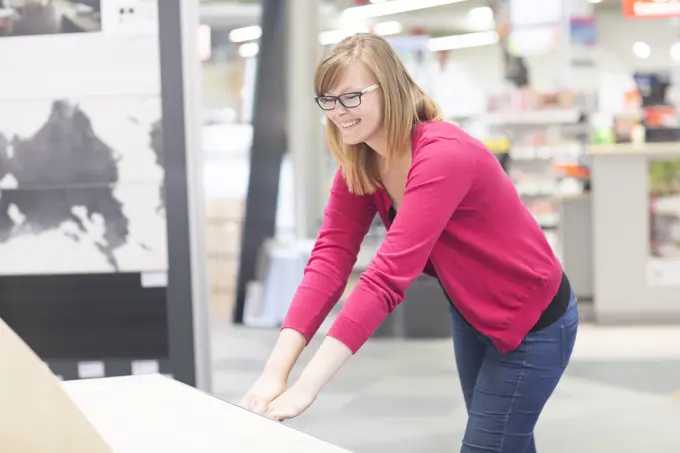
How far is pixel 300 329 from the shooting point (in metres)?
1.73

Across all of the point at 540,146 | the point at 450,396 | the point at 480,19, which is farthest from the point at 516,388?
the point at 480,19

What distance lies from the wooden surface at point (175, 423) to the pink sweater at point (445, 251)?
228 millimetres

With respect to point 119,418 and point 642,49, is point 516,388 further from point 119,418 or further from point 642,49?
point 642,49

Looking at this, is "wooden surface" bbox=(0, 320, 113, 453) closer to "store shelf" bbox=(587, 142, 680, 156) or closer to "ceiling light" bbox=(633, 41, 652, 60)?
"store shelf" bbox=(587, 142, 680, 156)

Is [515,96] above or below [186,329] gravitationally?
above

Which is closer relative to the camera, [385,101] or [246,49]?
[385,101]

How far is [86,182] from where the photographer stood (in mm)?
3514

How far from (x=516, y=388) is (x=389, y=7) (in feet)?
44.9

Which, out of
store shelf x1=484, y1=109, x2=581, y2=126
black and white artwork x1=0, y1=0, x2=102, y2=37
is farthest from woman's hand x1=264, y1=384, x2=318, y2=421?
store shelf x1=484, y1=109, x2=581, y2=126

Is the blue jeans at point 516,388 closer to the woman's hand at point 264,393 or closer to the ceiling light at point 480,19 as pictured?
the woman's hand at point 264,393

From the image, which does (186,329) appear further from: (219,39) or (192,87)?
(219,39)

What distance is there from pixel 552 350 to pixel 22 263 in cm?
241

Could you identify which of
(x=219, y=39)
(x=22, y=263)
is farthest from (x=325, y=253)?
(x=219, y=39)

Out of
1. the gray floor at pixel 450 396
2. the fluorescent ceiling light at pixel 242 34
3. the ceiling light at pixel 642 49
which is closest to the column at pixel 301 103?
the gray floor at pixel 450 396
